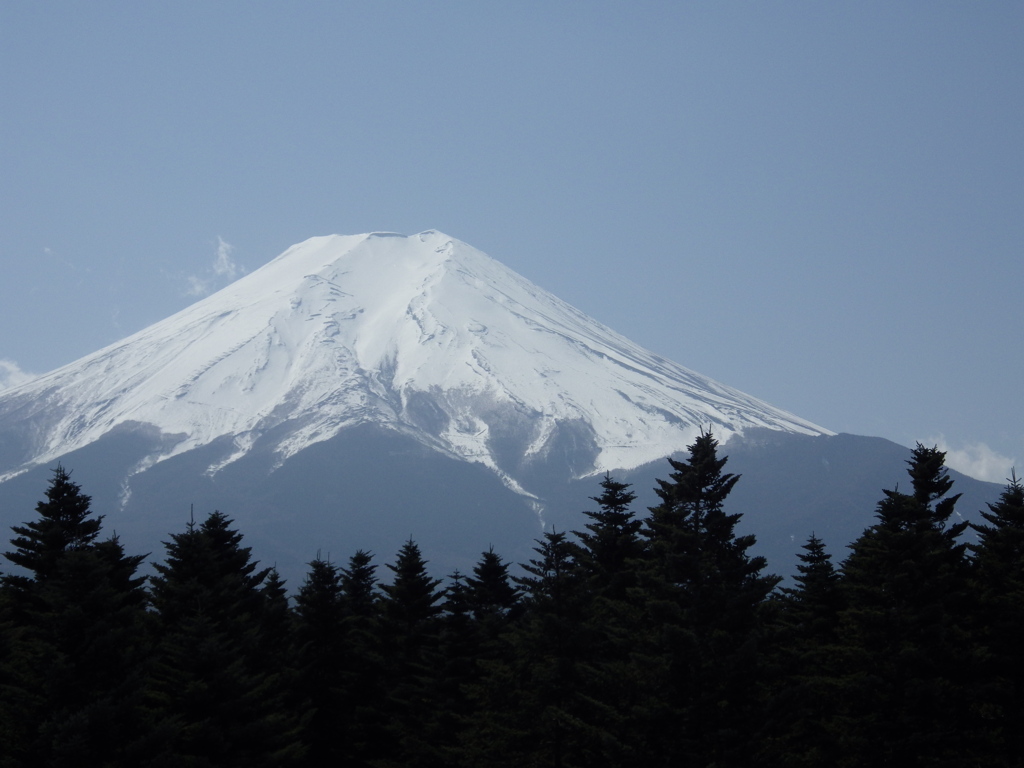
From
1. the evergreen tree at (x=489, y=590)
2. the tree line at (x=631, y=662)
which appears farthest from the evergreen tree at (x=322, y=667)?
the evergreen tree at (x=489, y=590)

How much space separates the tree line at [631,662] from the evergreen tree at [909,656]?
7 cm

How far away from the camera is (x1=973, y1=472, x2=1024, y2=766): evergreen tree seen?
3177 centimetres

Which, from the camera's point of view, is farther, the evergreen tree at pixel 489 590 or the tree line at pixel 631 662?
the evergreen tree at pixel 489 590

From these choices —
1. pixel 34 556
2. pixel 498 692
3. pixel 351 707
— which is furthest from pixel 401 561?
pixel 34 556

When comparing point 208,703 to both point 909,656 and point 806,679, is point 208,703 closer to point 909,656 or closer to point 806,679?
point 806,679

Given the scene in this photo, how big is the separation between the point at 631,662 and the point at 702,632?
91.0 inches

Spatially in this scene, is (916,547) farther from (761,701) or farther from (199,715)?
(199,715)

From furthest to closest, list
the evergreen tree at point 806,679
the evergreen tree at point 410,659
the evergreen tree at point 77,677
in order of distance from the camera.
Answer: the evergreen tree at point 410,659
the evergreen tree at point 806,679
the evergreen tree at point 77,677

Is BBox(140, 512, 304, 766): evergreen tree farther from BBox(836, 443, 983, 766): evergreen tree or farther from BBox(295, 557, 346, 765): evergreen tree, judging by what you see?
BBox(836, 443, 983, 766): evergreen tree

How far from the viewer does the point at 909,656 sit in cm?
3111

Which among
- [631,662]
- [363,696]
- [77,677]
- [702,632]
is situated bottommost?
[77,677]

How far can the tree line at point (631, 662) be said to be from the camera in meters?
28.0

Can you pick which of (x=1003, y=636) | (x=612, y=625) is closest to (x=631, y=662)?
(x=612, y=625)

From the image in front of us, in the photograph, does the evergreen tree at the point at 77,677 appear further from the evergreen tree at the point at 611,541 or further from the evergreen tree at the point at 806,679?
the evergreen tree at the point at 611,541
